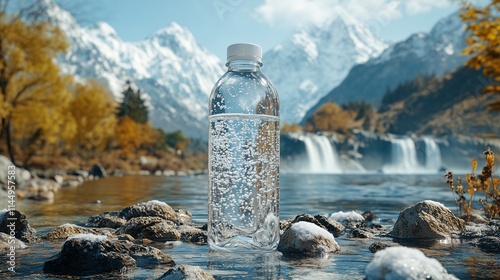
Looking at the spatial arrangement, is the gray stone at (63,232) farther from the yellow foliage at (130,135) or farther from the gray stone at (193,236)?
the yellow foliage at (130,135)

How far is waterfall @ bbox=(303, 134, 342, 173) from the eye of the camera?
82.7 m

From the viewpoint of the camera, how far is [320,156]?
278ft

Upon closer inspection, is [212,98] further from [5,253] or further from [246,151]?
[5,253]

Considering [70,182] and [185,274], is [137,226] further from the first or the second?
[70,182]

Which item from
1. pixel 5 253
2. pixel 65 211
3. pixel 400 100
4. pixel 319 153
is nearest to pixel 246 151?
pixel 5 253

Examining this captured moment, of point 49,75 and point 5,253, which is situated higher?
point 49,75

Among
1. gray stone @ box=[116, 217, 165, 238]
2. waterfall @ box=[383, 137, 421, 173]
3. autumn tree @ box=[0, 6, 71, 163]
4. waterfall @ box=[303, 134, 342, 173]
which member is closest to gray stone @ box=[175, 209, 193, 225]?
gray stone @ box=[116, 217, 165, 238]

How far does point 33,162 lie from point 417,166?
5881 cm

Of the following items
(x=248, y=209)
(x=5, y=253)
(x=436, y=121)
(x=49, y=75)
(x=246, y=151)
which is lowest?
(x=5, y=253)

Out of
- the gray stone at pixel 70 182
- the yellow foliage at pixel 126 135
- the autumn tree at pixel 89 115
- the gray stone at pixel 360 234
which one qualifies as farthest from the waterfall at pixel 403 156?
the gray stone at pixel 360 234

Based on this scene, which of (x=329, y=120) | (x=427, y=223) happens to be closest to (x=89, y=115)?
(x=427, y=223)

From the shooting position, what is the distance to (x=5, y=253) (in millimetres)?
4949

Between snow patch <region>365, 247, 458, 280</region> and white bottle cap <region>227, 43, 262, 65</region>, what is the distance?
7.98 ft

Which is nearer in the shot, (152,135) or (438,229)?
(438,229)
